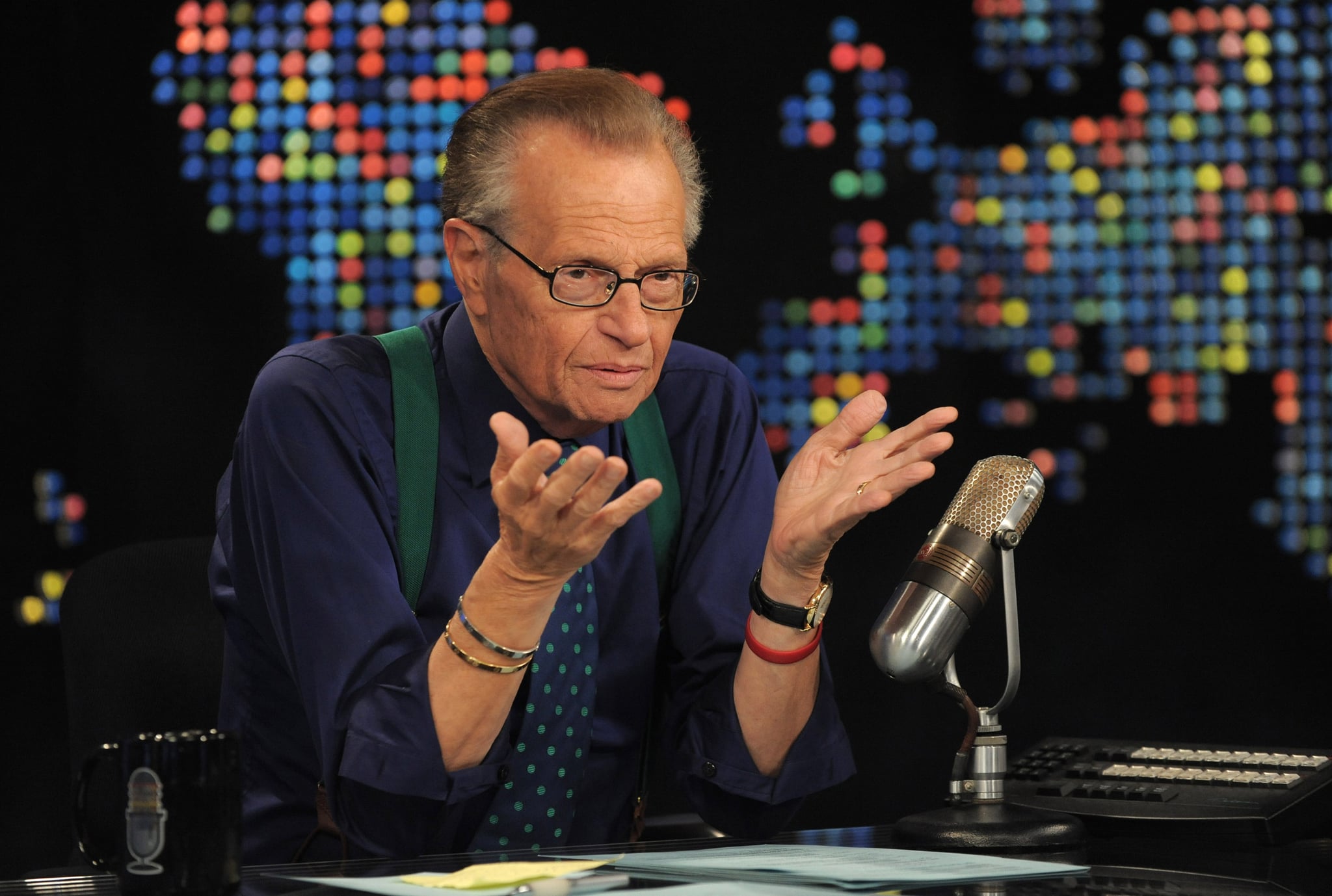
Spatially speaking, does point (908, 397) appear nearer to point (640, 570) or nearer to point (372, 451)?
point (640, 570)

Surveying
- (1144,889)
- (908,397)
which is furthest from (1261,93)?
(1144,889)

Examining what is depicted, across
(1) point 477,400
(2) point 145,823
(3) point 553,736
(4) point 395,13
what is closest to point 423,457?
(1) point 477,400

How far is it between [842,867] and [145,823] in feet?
1.63

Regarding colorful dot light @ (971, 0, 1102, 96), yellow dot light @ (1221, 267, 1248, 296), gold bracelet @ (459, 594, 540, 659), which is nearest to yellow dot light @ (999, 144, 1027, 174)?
colorful dot light @ (971, 0, 1102, 96)

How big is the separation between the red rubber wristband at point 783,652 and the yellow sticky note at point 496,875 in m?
0.50

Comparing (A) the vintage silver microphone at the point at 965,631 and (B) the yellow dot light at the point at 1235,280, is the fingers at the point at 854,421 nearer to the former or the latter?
(A) the vintage silver microphone at the point at 965,631

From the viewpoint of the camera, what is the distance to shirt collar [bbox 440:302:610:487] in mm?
1710

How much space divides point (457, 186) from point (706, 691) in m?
0.65

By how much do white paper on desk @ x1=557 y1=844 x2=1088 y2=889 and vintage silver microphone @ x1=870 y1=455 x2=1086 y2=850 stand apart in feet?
0.19

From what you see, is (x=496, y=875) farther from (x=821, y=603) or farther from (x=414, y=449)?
(x=414, y=449)

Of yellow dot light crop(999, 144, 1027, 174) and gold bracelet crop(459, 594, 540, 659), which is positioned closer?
gold bracelet crop(459, 594, 540, 659)

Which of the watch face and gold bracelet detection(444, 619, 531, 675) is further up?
the watch face

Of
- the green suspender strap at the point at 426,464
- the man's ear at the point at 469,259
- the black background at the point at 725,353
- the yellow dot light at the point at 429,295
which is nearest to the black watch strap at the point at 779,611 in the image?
the green suspender strap at the point at 426,464

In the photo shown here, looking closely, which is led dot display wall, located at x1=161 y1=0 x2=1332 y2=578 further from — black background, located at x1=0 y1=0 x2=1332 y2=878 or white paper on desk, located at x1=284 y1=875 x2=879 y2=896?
white paper on desk, located at x1=284 y1=875 x2=879 y2=896
